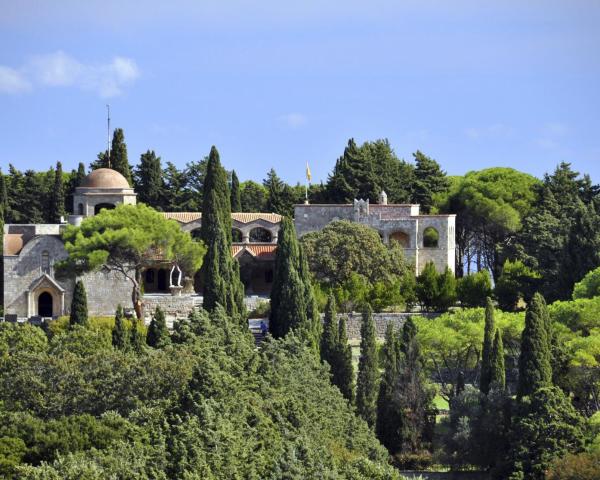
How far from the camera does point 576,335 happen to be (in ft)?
200

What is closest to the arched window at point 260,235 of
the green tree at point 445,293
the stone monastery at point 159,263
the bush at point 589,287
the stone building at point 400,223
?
the stone monastery at point 159,263

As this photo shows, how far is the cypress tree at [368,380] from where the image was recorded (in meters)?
58.2

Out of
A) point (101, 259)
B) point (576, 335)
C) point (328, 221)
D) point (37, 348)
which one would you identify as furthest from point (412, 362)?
point (328, 221)

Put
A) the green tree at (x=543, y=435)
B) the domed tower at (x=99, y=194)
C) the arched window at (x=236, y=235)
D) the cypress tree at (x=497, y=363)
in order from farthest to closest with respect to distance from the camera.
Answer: the arched window at (x=236, y=235)
the domed tower at (x=99, y=194)
the cypress tree at (x=497, y=363)
the green tree at (x=543, y=435)

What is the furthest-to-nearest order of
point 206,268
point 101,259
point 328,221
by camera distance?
point 328,221 → point 101,259 → point 206,268

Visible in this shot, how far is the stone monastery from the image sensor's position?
7444 cm

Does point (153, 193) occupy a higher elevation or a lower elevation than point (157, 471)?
higher

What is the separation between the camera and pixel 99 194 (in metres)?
79.5

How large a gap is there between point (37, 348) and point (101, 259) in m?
13.3

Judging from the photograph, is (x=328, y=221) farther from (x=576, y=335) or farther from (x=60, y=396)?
(x=60, y=396)

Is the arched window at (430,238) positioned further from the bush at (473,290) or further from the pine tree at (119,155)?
the pine tree at (119,155)

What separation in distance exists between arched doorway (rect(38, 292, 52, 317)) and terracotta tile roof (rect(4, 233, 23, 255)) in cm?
202

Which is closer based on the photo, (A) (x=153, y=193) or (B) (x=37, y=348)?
(B) (x=37, y=348)

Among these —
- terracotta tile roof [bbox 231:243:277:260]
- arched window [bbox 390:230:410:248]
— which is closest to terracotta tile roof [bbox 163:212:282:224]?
terracotta tile roof [bbox 231:243:277:260]
